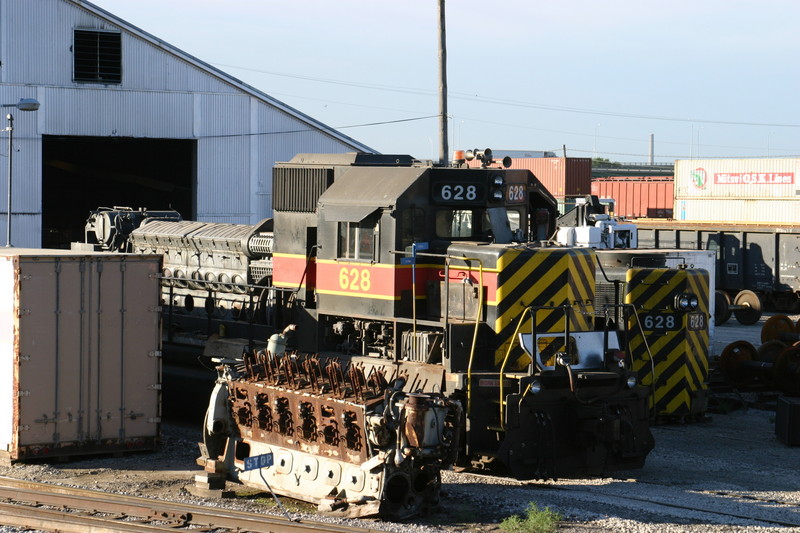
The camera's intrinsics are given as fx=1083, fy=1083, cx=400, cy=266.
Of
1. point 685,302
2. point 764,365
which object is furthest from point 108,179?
point 685,302

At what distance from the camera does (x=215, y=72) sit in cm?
3056

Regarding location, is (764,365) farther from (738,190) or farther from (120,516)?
(738,190)

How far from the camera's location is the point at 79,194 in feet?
119

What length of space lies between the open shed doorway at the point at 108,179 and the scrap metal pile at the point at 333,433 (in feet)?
71.3

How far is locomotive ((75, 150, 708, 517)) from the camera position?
9734 millimetres

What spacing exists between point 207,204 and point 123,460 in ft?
62.6

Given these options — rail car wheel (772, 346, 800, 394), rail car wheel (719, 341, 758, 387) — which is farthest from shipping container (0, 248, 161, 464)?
rail car wheel (772, 346, 800, 394)

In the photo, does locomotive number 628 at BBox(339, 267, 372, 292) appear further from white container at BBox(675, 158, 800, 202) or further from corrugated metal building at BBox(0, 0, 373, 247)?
white container at BBox(675, 158, 800, 202)

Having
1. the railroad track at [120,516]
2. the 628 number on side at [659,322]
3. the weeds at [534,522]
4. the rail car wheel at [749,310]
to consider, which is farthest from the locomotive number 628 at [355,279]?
the rail car wheel at [749,310]

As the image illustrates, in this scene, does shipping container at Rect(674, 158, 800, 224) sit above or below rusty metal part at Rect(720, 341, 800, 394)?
above

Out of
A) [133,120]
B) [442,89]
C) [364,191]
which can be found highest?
[442,89]

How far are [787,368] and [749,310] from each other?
12.7 metres

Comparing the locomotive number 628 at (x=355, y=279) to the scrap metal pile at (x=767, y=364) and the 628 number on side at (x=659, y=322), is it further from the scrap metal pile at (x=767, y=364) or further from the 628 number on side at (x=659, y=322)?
the scrap metal pile at (x=767, y=364)

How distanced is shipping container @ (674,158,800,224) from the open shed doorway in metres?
19.2
